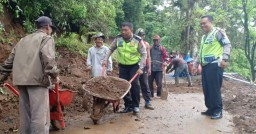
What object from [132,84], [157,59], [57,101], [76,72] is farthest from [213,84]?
[76,72]

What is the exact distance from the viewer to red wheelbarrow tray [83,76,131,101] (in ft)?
18.4

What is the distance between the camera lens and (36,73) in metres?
4.26

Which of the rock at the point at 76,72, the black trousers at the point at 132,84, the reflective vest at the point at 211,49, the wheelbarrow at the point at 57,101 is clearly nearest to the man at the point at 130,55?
the black trousers at the point at 132,84

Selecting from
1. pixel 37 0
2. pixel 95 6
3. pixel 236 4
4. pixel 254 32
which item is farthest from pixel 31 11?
pixel 254 32

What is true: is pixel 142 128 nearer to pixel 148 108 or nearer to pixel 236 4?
pixel 148 108

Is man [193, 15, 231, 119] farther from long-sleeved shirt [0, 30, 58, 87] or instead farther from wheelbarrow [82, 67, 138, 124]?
long-sleeved shirt [0, 30, 58, 87]

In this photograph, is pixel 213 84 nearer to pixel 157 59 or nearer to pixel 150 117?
pixel 150 117

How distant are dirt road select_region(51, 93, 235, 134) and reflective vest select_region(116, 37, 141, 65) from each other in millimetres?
1197

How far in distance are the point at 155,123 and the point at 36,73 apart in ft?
9.38

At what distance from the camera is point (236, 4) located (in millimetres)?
19047

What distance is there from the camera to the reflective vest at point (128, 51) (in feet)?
21.2

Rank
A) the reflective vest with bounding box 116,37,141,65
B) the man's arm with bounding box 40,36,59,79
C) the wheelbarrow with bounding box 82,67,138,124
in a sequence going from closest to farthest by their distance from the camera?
1. the man's arm with bounding box 40,36,59,79
2. the wheelbarrow with bounding box 82,67,138,124
3. the reflective vest with bounding box 116,37,141,65

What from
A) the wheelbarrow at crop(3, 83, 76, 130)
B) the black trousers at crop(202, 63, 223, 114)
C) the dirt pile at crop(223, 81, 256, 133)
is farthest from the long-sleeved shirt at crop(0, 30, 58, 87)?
the dirt pile at crop(223, 81, 256, 133)

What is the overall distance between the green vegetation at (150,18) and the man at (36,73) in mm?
3911
